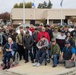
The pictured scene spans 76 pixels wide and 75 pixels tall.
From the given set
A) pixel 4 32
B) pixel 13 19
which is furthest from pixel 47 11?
pixel 4 32

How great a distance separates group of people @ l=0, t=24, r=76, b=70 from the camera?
1274 centimetres

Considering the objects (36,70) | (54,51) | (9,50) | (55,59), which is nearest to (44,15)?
(9,50)

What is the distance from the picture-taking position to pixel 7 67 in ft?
43.3

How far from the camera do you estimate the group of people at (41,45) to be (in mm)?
12742

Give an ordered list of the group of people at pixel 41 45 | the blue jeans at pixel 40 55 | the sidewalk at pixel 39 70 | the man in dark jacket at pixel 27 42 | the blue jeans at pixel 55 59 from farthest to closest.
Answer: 1. the man in dark jacket at pixel 27 42
2. the blue jeans at pixel 40 55
3. the group of people at pixel 41 45
4. the blue jeans at pixel 55 59
5. the sidewalk at pixel 39 70

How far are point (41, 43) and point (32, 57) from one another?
1.06 m

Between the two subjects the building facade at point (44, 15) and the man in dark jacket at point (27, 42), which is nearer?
the man in dark jacket at point (27, 42)

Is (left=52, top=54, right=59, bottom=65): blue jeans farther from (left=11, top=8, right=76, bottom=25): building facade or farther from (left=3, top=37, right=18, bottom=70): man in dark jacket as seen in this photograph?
(left=11, top=8, right=76, bottom=25): building facade

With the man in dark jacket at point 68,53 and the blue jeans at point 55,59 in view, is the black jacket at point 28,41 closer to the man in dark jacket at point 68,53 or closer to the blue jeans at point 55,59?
the blue jeans at point 55,59

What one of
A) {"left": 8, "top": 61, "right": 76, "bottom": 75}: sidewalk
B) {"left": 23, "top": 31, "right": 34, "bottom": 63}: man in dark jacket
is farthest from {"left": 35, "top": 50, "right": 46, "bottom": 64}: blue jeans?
{"left": 23, "top": 31, "right": 34, "bottom": 63}: man in dark jacket

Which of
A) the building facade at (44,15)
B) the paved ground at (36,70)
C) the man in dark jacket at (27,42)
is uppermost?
the man in dark jacket at (27,42)

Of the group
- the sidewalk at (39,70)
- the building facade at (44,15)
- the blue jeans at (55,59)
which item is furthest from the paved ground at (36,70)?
the building facade at (44,15)

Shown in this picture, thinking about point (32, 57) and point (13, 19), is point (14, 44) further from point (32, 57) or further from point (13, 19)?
point (13, 19)

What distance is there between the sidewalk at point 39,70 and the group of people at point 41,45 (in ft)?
1.00
